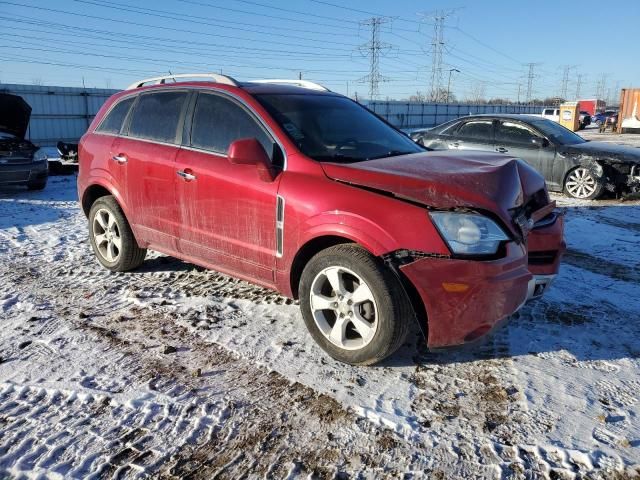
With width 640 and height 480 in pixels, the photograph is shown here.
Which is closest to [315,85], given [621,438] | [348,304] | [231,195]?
[231,195]

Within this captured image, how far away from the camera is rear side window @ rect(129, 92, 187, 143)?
437cm

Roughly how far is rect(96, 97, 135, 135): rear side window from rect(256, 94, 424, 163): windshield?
70.5 inches

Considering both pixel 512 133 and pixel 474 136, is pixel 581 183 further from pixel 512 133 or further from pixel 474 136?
pixel 474 136

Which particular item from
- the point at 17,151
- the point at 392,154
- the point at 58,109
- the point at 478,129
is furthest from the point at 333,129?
the point at 58,109

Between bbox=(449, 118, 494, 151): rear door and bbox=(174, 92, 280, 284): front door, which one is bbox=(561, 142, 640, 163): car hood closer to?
bbox=(449, 118, 494, 151): rear door

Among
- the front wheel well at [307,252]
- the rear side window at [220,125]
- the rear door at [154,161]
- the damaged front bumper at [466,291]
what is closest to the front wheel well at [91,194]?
the rear door at [154,161]

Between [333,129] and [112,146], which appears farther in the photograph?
[112,146]

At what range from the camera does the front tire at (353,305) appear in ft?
9.73

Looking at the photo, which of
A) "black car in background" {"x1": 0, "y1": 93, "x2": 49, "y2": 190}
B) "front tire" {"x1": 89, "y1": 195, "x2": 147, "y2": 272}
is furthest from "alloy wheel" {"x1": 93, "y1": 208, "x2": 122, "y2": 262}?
"black car in background" {"x1": 0, "y1": 93, "x2": 49, "y2": 190}

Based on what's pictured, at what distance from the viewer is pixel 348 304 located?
3.17 m

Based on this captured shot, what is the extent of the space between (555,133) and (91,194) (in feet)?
27.0

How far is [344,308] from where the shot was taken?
319cm

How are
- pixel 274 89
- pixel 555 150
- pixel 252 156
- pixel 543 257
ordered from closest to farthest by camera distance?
pixel 252 156, pixel 543 257, pixel 274 89, pixel 555 150

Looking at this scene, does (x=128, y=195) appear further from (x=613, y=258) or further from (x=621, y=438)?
(x=613, y=258)
